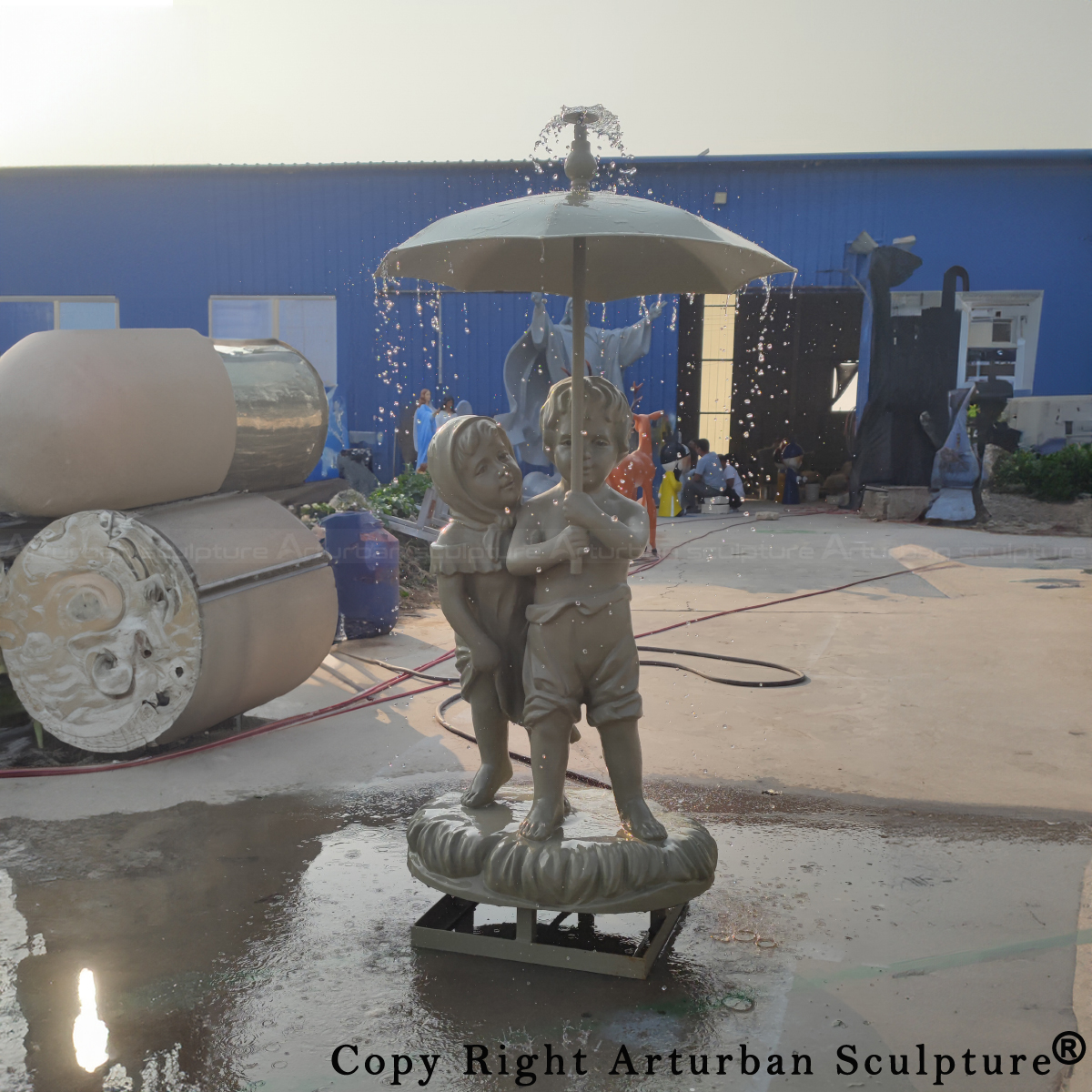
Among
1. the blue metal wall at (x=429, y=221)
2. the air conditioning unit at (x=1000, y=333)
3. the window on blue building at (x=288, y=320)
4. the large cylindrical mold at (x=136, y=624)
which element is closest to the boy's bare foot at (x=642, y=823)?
the large cylindrical mold at (x=136, y=624)

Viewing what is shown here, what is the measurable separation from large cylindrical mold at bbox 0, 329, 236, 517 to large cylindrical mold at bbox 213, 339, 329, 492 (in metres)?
0.34

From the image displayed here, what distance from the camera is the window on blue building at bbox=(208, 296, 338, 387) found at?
16.9 m

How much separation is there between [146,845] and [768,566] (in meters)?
7.53

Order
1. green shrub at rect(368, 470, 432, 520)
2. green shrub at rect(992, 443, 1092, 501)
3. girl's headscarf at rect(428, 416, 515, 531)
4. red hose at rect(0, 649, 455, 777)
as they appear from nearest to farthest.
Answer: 1. girl's headscarf at rect(428, 416, 515, 531)
2. red hose at rect(0, 649, 455, 777)
3. green shrub at rect(368, 470, 432, 520)
4. green shrub at rect(992, 443, 1092, 501)

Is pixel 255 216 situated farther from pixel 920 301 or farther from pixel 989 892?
pixel 989 892

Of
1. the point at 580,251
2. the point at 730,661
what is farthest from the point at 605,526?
the point at 730,661

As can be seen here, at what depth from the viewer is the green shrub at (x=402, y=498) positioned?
9.58 metres

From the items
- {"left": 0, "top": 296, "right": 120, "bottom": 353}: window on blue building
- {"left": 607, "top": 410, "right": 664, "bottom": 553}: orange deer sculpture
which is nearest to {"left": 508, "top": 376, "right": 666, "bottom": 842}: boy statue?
{"left": 607, "top": 410, "right": 664, "bottom": 553}: orange deer sculpture

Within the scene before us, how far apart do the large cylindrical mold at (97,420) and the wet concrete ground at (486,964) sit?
1.41 metres

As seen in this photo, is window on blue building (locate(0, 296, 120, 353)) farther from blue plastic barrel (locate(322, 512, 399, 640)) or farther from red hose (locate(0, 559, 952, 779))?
red hose (locate(0, 559, 952, 779))

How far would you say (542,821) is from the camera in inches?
112

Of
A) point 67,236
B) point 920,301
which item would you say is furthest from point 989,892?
point 67,236

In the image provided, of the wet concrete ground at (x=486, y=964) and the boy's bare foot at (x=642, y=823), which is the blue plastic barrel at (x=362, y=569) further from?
the boy's bare foot at (x=642, y=823)

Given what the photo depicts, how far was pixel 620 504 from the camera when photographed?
2.94 m
